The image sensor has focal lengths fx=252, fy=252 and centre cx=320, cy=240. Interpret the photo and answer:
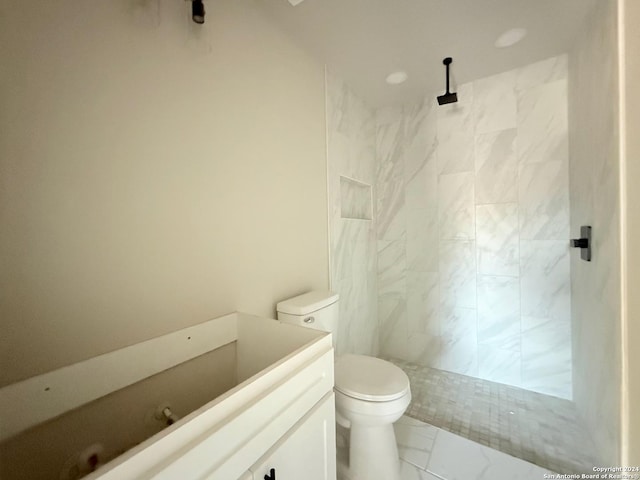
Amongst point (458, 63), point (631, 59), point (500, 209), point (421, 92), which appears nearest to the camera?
point (631, 59)

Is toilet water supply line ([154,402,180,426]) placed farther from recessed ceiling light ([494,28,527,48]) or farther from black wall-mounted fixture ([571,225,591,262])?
recessed ceiling light ([494,28,527,48])

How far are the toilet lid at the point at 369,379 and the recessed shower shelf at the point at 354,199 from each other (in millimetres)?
1102

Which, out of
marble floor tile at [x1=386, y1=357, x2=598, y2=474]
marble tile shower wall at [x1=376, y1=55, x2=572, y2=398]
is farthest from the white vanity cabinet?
marble tile shower wall at [x1=376, y1=55, x2=572, y2=398]

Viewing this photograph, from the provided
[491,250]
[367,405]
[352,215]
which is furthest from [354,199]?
[367,405]

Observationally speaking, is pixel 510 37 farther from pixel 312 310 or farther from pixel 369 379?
pixel 369 379

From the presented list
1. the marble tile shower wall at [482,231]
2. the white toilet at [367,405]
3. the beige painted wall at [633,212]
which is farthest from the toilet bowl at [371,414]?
the marble tile shower wall at [482,231]

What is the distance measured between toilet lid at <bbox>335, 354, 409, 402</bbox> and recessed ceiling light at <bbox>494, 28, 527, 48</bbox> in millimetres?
2019

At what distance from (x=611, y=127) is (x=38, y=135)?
2.04 m

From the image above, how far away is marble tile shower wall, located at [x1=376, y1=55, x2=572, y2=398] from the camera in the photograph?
5.83ft

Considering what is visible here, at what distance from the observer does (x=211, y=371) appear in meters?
1.04

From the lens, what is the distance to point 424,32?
4.83 feet

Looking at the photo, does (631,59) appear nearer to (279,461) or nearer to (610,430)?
(610,430)

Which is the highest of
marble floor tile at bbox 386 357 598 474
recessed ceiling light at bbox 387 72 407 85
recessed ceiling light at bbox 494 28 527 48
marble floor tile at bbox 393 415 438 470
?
recessed ceiling light at bbox 387 72 407 85

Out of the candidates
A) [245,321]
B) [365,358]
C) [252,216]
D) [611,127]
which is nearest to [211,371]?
[245,321]
